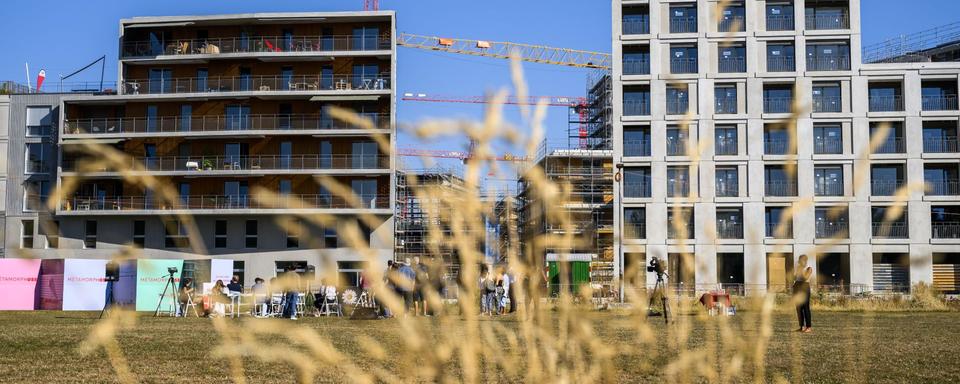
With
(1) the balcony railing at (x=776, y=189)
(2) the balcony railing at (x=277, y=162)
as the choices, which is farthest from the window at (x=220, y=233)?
(1) the balcony railing at (x=776, y=189)

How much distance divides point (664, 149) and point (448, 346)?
52910mm

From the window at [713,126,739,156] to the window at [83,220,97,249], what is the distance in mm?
36533

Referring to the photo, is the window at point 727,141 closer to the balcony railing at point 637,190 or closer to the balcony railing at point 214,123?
the balcony railing at point 637,190

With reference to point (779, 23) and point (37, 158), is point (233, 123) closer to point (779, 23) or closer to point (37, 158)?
point (37, 158)

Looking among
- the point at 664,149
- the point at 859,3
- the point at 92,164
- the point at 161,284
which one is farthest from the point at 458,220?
the point at 859,3

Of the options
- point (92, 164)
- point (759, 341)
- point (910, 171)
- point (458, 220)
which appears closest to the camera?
point (92, 164)

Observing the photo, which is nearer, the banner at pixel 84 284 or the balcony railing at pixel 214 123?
the banner at pixel 84 284

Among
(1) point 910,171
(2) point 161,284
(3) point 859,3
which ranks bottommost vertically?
(2) point 161,284

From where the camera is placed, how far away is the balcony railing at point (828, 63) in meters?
52.3

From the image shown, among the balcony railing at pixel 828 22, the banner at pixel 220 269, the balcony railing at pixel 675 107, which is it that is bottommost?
the banner at pixel 220 269

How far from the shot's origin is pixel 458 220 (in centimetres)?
177

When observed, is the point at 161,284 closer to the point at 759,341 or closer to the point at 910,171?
the point at 759,341

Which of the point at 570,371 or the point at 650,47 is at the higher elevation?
the point at 650,47

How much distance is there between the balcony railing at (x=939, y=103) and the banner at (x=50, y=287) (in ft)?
144
